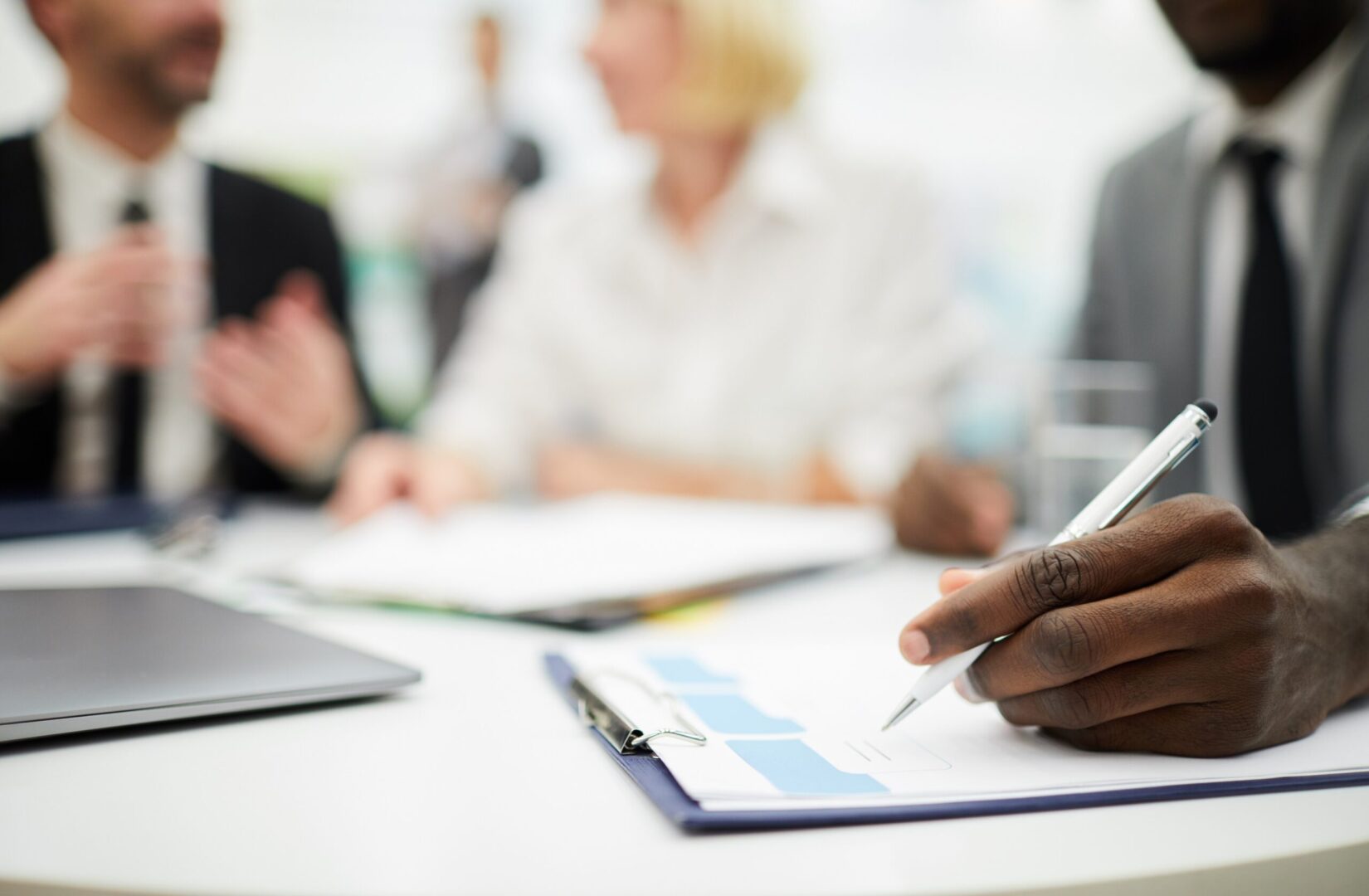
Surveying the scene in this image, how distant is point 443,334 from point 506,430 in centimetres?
72

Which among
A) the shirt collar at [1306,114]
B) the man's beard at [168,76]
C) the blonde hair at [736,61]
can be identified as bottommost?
the shirt collar at [1306,114]

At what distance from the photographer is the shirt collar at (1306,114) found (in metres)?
0.91

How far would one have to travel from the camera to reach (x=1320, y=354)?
0.85 meters

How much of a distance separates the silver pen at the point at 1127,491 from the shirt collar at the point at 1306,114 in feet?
2.52

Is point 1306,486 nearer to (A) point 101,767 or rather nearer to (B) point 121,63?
(A) point 101,767

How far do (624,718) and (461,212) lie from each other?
1850 millimetres

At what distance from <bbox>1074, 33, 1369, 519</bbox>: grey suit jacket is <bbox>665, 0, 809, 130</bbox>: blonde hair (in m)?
0.69

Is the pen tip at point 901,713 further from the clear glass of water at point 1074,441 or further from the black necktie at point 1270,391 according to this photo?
the black necktie at point 1270,391

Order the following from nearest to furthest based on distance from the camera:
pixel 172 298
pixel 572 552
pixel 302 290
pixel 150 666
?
pixel 150 666
pixel 572 552
pixel 172 298
pixel 302 290

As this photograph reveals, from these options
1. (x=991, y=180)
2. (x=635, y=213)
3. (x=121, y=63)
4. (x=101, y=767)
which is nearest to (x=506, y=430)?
(x=635, y=213)

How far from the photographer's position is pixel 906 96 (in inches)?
96.4

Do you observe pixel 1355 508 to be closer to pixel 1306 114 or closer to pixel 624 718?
pixel 624 718

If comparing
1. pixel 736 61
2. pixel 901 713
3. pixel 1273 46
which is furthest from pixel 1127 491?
pixel 736 61

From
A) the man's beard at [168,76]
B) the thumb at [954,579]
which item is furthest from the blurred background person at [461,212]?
the thumb at [954,579]
